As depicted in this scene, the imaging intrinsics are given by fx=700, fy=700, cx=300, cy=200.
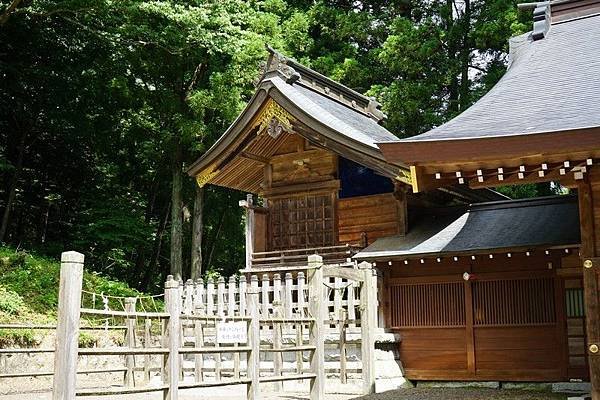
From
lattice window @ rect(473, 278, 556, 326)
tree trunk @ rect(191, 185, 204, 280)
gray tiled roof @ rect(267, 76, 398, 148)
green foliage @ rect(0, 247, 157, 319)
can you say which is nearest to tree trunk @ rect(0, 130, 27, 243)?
green foliage @ rect(0, 247, 157, 319)

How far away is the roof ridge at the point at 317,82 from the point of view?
15.7 m

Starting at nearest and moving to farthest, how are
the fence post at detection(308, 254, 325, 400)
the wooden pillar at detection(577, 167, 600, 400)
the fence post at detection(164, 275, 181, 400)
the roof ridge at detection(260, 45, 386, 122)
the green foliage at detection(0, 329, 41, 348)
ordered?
the fence post at detection(164, 275, 181, 400) → the wooden pillar at detection(577, 167, 600, 400) → the fence post at detection(308, 254, 325, 400) → the green foliage at detection(0, 329, 41, 348) → the roof ridge at detection(260, 45, 386, 122)

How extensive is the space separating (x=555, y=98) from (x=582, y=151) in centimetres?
159

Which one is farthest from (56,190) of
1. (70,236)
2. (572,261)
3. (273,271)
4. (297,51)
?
(572,261)

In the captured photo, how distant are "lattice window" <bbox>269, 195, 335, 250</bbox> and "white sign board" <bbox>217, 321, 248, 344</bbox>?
23.0 feet

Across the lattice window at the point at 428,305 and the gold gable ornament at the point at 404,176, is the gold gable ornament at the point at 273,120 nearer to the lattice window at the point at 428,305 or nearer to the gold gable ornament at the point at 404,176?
the gold gable ornament at the point at 404,176

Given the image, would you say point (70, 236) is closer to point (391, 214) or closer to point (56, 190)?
point (56, 190)

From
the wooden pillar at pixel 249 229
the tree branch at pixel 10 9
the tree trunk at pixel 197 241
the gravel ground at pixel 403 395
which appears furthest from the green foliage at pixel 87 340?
the tree branch at pixel 10 9

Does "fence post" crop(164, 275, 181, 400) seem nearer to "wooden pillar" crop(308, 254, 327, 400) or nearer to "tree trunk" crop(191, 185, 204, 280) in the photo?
"wooden pillar" crop(308, 254, 327, 400)

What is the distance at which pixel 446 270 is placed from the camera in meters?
12.6

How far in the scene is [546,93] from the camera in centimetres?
967

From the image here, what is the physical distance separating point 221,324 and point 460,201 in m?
9.45

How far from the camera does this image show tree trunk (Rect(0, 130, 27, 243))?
72.1 feet

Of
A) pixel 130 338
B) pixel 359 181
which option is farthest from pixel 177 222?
pixel 130 338
